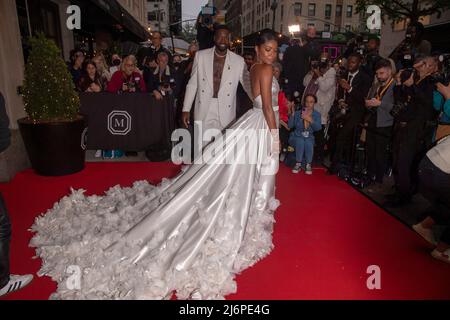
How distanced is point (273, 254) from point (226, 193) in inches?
28.3

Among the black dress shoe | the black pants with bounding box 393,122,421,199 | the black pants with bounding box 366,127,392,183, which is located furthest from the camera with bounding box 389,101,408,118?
the black dress shoe

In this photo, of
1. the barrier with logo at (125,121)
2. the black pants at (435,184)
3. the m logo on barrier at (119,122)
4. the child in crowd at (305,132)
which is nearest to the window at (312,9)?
the child in crowd at (305,132)

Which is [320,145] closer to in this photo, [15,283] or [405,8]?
[15,283]

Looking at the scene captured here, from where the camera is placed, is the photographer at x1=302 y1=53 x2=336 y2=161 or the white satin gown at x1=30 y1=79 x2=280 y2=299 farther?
the photographer at x1=302 y1=53 x2=336 y2=161

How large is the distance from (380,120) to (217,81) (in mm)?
2432

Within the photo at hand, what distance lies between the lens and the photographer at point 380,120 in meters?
4.51

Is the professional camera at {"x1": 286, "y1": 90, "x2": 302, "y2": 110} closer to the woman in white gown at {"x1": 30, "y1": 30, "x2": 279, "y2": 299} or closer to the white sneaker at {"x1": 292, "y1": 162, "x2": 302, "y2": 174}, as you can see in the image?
the white sneaker at {"x1": 292, "y1": 162, "x2": 302, "y2": 174}

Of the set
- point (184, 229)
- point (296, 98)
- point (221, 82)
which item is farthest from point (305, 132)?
point (184, 229)

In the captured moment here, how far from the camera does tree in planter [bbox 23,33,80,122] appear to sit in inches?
183

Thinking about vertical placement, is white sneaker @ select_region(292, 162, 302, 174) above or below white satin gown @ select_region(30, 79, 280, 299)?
below

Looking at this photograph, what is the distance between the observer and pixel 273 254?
119 inches

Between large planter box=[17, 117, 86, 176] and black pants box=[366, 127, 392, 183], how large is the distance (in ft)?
14.7
